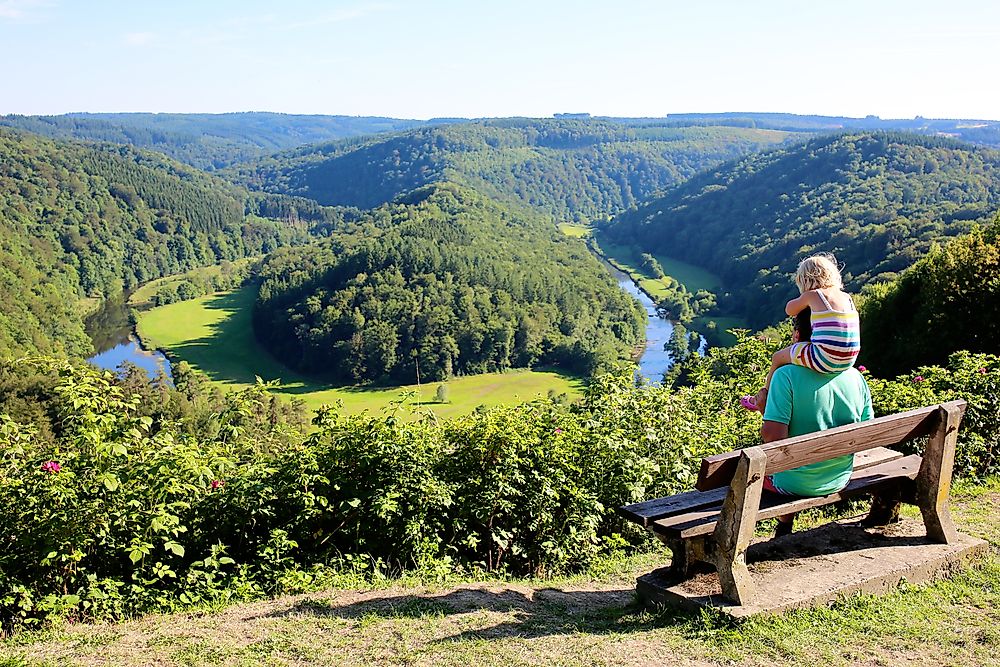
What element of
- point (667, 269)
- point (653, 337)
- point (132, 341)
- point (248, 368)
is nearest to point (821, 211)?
point (667, 269)

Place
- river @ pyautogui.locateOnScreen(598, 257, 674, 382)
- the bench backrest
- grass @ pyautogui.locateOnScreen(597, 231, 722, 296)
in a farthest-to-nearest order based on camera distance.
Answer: grass @ pyautogui.locateOnScreen(597, 231, 722, 296) → river @ pyautogui.locateOnScreen(598, 257, 674, 382) → the bench backrest

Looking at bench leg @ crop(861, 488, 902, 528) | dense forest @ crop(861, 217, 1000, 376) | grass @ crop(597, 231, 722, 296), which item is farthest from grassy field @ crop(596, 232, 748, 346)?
bench leg @ crop(861, 488, 902, 528)

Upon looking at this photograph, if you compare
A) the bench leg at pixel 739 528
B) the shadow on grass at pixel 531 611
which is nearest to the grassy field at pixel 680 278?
the shadow on grass at pixel 531 611

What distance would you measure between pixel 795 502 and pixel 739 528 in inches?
26.4

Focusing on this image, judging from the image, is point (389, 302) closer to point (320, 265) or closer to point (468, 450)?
point (320, 265)

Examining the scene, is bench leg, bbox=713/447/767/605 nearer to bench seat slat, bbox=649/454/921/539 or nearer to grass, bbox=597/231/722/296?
bench seat slat, bbox=649/454/921/539

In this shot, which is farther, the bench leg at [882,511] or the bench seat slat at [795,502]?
the bench leg at [882,511]

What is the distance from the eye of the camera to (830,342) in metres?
4.89

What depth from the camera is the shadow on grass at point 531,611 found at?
16.4 feet

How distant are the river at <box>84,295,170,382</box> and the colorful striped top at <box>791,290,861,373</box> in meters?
77.7

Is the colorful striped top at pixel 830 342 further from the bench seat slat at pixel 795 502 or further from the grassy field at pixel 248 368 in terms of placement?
the grassy field at pixel 248 368

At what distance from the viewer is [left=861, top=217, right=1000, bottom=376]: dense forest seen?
17109 millimetres

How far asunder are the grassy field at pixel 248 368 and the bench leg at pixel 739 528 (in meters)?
58.8

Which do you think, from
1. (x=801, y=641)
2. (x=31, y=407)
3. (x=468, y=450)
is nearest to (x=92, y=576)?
(x=468, y=450)
